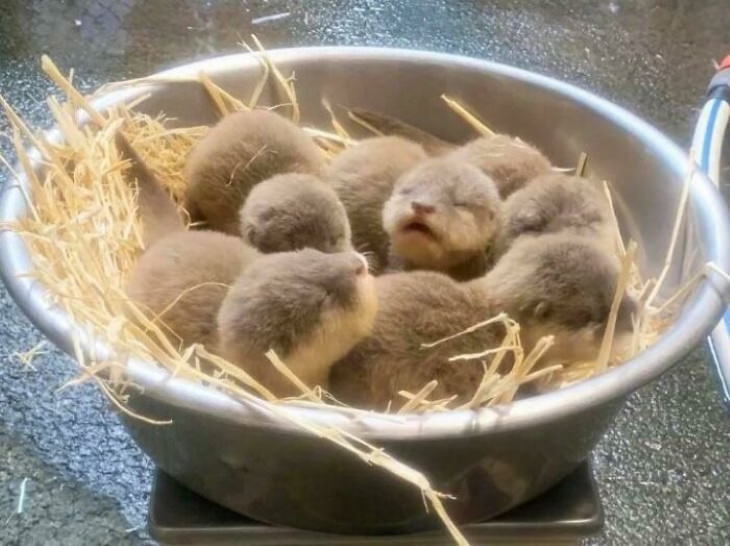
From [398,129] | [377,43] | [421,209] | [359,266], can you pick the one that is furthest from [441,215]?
[377,43]

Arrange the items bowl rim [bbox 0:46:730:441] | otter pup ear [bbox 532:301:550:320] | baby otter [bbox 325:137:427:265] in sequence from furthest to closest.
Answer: baby otter [bbox 325:137:427:265] → otter pup ear [bbox 532:301:550:320] → bowl rim [bbox 0:46:730:441]

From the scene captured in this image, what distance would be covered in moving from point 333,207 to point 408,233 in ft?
0.19

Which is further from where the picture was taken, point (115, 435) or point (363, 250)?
point (115, 435)

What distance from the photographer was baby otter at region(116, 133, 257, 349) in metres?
0.65

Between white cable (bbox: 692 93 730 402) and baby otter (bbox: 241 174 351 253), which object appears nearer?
baby otter (bbox: 241 174 351 253)

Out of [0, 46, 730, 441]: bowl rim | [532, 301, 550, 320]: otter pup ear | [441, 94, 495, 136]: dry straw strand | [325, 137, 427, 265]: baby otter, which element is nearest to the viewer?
[0, 46, 730, 441]: bowl rim

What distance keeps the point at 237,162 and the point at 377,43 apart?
71 cm

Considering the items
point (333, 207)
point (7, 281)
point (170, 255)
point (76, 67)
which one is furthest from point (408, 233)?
point (76, 67)

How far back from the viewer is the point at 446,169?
2.42 feet

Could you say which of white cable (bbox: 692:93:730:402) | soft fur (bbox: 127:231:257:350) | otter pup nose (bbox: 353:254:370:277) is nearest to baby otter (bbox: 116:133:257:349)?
soft fur (bbox: 127:231:257:350)

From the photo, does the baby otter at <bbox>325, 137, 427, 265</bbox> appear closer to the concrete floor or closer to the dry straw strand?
the dry straw strand

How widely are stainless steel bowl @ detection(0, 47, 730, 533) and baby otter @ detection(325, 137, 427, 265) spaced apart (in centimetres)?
16

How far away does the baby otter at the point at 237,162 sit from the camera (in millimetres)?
800

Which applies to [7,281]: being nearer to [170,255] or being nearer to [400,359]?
[170,255]
